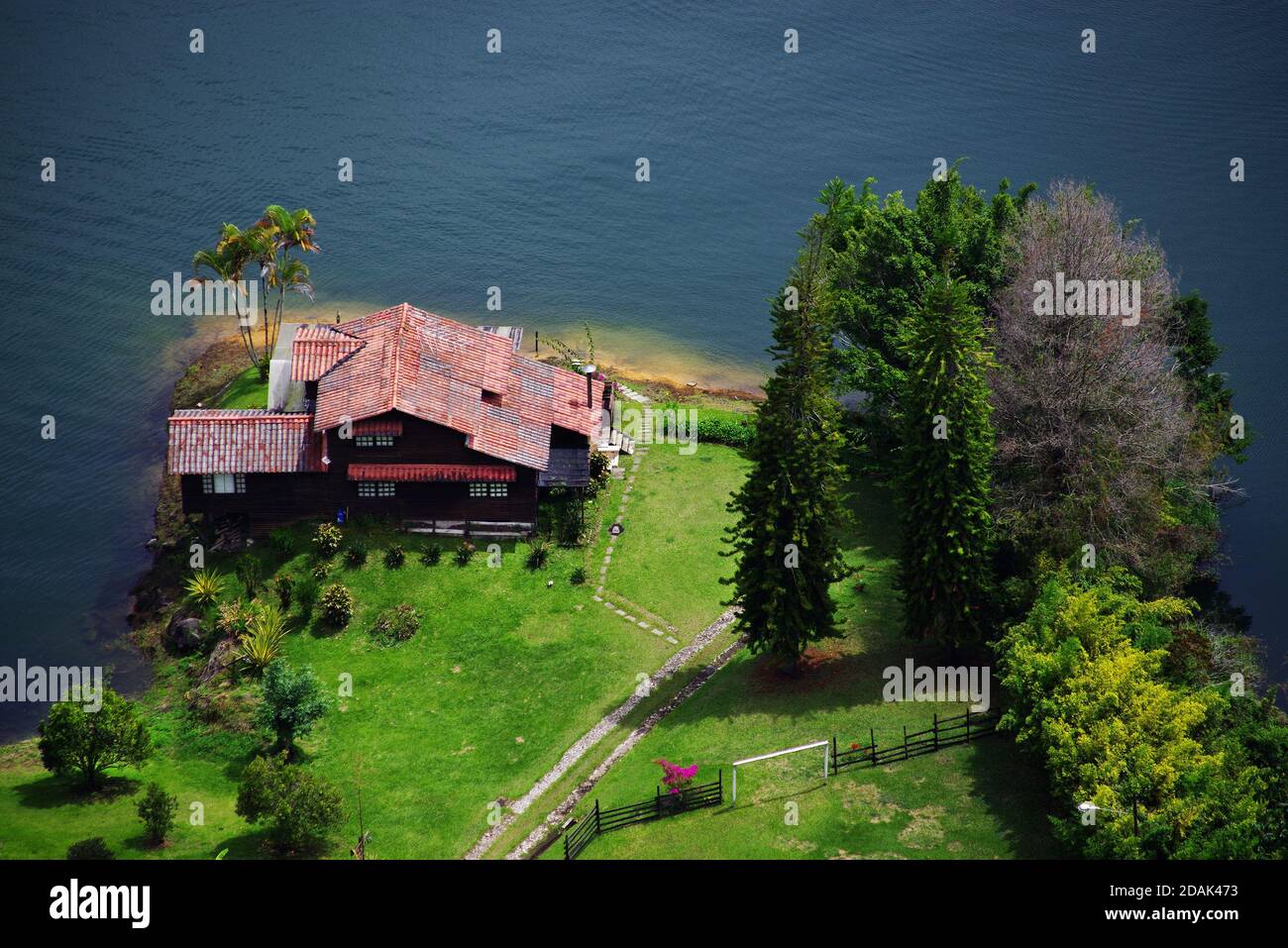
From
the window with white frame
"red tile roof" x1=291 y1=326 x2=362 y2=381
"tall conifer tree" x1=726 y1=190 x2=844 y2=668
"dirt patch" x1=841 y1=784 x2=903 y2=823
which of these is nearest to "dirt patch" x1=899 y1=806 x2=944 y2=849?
"dirt patch" x1=841 y1=784 x2=903 y2=823

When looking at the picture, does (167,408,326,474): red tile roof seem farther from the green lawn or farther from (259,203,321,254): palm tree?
(259,203,321,254): palm tree

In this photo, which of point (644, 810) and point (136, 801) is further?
point (136, 801)

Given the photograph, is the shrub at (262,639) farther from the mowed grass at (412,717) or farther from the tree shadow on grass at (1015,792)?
the tree shadow on grass at (1015,792)

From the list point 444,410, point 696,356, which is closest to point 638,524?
point 444,410

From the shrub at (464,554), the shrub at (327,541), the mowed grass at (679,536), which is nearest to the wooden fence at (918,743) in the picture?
the mowed grass at (679,536)

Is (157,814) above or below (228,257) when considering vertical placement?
below

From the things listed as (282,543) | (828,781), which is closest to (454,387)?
(282,543)

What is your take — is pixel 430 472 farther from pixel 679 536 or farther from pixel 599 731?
pixel 599 731
